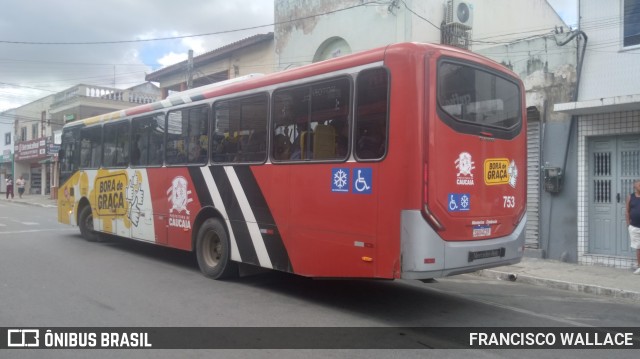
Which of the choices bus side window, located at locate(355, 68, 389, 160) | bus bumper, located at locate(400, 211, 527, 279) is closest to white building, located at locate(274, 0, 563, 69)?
bus side window, located at locate(355, 68, 389, 160)

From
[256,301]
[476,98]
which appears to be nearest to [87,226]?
[256,301]

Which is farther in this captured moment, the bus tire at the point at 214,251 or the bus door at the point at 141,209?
the bus door at the point at 141,209

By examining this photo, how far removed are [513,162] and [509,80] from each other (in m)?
1.09

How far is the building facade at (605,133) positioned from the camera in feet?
33.3

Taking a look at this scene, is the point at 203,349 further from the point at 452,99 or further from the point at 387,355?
the point at 452,99

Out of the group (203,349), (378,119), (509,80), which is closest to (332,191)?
(378,119)

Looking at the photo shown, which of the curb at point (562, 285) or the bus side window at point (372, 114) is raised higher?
the bus side window at point (372, 114)

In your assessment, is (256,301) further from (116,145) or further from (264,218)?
(116,145)

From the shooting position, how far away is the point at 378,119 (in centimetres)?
590

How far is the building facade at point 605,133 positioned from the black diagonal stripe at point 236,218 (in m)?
6.83

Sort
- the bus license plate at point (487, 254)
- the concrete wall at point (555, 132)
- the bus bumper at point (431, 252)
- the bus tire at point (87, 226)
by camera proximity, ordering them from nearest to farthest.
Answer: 1. the bus bumper at point (431, 252)
2. the bus license plate at point (487, 254)
3. the concrete wall at point (555, 132)
4. the bus tire at point (87, 226)

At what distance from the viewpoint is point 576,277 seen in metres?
9.24

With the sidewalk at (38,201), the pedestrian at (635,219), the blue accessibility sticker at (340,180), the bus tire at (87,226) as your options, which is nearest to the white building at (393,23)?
the pedestrian at (635,219)

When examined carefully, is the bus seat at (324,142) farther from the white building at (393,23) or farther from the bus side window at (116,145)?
the white building at (393,23)
